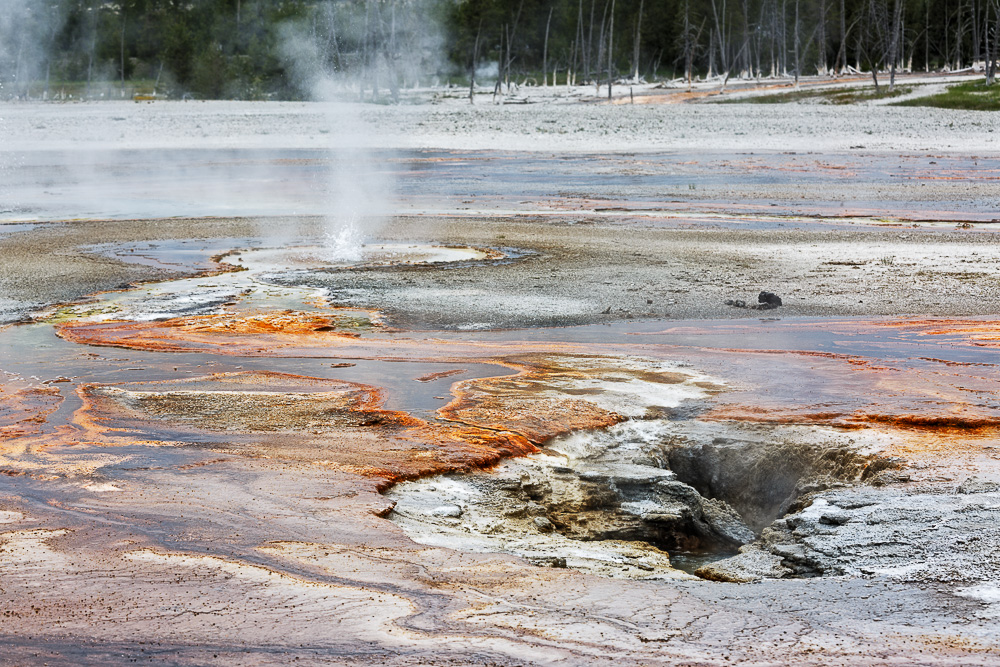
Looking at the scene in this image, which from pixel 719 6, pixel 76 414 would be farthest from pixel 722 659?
pixel 719 6

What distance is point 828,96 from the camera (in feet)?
136

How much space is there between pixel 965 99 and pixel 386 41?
18907 mm

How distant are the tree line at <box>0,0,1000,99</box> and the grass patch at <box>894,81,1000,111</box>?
124 inches

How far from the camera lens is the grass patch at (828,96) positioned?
3959cm

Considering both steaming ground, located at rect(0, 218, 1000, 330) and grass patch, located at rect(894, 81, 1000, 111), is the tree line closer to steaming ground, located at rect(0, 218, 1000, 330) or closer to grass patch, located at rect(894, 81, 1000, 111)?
grass patch, located at rect(894, 81, 1000, 111)

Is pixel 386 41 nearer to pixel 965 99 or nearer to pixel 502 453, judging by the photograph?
pixel 965 99

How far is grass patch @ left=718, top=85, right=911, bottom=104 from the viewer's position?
39594 millimetres

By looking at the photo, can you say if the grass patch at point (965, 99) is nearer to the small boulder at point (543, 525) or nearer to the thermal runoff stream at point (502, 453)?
the thermal runoff stream at point (502, 453)

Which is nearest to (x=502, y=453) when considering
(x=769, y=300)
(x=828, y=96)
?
(x=769, y=300)

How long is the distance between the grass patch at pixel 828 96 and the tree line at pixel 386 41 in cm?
164

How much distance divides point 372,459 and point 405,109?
3388 cm

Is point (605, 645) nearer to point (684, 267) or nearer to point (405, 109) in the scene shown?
point (684, 267)

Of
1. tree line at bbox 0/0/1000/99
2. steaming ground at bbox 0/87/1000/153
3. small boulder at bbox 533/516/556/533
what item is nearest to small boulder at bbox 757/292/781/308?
small boulder at bbox 533/516/556/533

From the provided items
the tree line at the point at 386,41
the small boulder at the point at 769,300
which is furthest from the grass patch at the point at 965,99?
the small boulder at the point at 769,300
